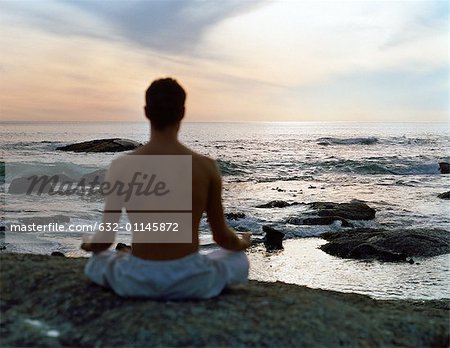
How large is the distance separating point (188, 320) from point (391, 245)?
10464 millimetres

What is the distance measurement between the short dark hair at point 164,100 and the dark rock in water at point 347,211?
15740 millimetres

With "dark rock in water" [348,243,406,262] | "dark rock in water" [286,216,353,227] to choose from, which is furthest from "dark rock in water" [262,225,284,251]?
"dark rock in water" [286,216,353,227]

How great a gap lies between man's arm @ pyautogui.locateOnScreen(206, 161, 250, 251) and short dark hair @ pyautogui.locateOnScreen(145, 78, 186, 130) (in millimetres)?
529

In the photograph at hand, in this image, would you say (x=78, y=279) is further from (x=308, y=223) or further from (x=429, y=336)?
(x=308, y=223)

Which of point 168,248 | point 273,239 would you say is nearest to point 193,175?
point 168,248

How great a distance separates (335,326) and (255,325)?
61cm

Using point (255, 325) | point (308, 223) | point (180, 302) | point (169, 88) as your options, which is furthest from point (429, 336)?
point (308, 223)

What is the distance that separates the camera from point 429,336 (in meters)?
4.21

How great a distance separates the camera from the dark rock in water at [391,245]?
1285cm

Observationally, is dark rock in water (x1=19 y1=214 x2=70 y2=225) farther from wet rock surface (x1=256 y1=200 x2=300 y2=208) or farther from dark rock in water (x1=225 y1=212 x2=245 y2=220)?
wet rock surface (x1=256 y1=200 x2=300 y2=208)

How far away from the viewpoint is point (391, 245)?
1329cm

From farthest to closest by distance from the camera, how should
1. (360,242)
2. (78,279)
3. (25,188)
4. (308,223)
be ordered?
(25,188), (308,223), (360,242), (78,279)

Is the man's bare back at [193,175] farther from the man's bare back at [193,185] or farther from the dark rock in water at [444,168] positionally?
the dark rock in water at [444,168]

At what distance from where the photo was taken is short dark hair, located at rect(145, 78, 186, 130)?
4066mm
